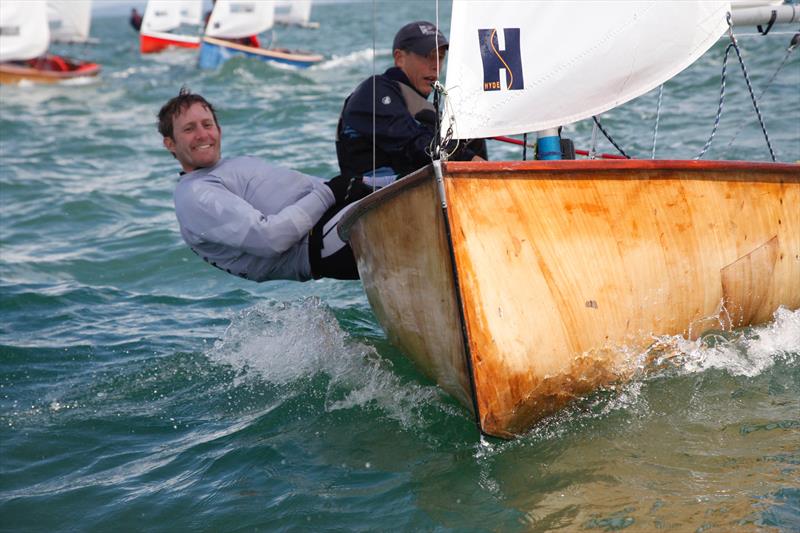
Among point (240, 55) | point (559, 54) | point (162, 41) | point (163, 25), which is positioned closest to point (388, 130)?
point (559, 54)

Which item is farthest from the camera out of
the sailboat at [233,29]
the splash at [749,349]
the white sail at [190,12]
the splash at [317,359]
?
the white sail at [190,12]

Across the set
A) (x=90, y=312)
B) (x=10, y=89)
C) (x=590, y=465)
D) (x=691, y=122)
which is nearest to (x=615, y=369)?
(x=590, y=465)

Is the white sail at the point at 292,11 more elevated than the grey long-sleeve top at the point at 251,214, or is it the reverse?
the white sail at the point at 292,11

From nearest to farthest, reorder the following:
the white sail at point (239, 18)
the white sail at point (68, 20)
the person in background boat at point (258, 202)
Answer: the person in background boat at point (258, 202) → the white sail at point (239, 18) → the white sail at point (68, 20)

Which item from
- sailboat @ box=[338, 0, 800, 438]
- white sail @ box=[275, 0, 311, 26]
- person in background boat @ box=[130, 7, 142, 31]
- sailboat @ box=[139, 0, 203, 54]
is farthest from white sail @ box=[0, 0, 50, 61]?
sailboat @ box=[338, 0, 800, 438]

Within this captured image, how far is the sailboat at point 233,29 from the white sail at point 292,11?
13.8 ft

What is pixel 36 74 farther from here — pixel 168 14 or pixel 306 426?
pixel 306 426

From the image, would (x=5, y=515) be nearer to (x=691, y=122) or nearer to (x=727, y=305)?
(x=727, y=305)

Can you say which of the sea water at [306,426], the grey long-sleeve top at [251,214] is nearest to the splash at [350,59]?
the sea water at [306,426]

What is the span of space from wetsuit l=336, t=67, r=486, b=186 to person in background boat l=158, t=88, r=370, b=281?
4.5 inches

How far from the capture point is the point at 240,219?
3.88 meters

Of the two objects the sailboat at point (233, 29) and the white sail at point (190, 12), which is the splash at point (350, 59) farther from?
the white sail at point (190, 12)

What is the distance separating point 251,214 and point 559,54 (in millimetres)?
1392

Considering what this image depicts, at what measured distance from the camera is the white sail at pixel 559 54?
10.0 ft
